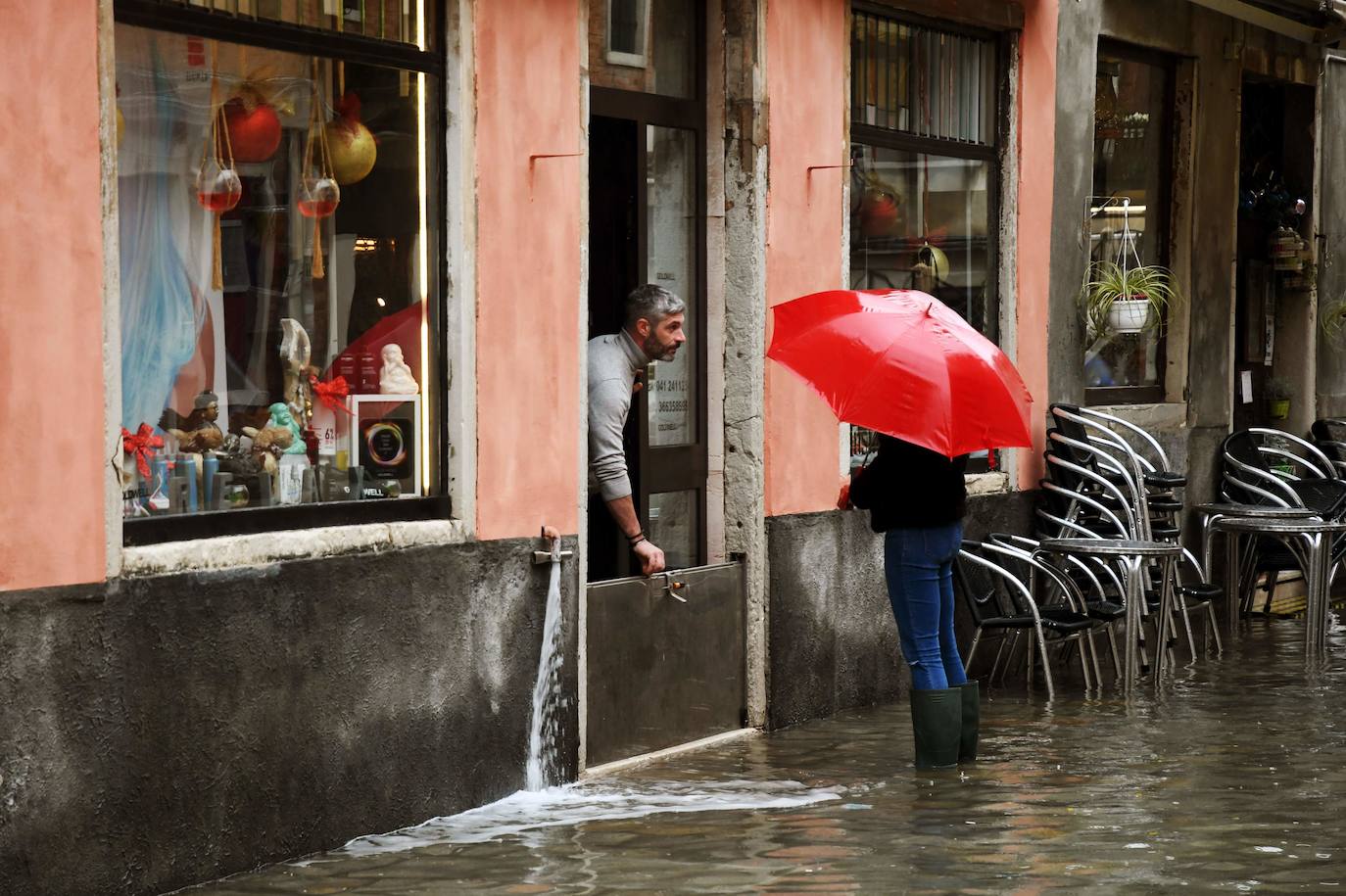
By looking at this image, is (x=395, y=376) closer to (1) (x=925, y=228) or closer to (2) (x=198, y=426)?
(2) (x=198, y=426)

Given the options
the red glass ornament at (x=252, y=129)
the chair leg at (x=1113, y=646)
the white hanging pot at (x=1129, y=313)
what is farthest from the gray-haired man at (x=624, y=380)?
the white hanging pot at (x=1129, y=313)

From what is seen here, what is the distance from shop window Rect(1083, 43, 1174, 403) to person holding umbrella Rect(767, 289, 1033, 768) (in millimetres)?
4340

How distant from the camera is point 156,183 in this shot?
21.2ft

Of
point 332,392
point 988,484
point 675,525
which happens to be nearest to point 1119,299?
point 988,484

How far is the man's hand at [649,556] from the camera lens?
27.2 ft

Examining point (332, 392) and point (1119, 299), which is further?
point (1119, 299)

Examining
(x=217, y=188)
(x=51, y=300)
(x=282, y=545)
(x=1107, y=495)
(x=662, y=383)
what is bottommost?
(x=1107, y=495)

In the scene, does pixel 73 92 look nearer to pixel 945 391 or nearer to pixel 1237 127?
pixel 945 391

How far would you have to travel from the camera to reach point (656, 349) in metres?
8.37

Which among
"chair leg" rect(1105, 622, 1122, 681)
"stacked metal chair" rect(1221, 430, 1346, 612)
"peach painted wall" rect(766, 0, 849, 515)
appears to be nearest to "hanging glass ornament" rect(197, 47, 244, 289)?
"peach painted wall" rect(766, 0, 849, 515)

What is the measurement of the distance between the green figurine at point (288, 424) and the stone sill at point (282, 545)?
0.31 meters

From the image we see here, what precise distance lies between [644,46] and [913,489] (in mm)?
2294

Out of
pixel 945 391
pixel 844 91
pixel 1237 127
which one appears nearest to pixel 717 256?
pixel 844 91

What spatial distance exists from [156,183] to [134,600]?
4.38 ft
